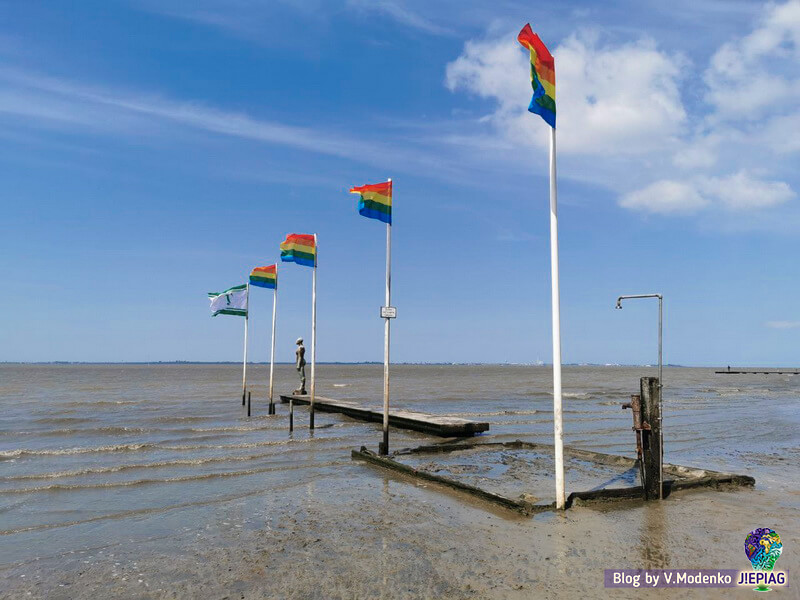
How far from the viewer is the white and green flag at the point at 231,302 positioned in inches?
1024

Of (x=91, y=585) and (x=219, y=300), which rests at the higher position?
(x=219, y=300)

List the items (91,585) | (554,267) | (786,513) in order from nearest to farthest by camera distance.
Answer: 1. (91,585)
2. (554,267)
3. (786,513)

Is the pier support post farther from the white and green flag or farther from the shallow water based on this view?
the white and green flag

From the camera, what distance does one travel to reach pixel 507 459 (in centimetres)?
1278

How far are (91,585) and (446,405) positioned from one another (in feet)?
93.1

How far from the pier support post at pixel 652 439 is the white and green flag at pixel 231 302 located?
20.4m

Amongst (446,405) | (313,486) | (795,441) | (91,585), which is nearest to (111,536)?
(91,585)

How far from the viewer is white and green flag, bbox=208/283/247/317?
26.0 m

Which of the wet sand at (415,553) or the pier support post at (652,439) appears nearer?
the wet sand at (415,553)

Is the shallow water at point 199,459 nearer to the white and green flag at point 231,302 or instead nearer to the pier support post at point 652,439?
the pier support post at point 652,439

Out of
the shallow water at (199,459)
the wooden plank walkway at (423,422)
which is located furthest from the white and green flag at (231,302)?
the wooden plank walkway at (423,422)

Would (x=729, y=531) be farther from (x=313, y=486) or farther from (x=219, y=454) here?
(x=219, y=454)
